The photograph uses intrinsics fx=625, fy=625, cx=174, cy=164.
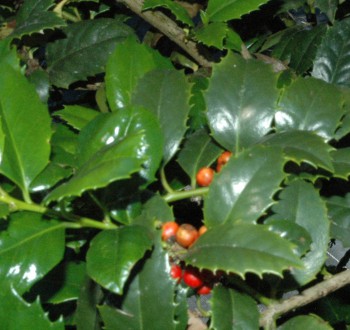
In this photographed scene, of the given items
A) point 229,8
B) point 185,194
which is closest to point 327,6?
point 229,8

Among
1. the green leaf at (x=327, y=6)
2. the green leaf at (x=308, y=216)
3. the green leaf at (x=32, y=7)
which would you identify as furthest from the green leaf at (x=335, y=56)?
the green leaf at (x=32, y=7)

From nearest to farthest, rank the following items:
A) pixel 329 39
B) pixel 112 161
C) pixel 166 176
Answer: pixel 112 161
pixel 166 176
pixel 329 39

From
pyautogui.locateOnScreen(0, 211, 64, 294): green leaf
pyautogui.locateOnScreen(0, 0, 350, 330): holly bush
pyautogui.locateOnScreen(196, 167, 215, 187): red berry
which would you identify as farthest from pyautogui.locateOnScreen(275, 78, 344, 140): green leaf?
pyautogui.locateOnScreen(0, 211, 64, 294): green leaf

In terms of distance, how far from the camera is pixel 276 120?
32.0 inches

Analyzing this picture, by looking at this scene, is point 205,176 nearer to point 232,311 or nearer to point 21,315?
point 232,311

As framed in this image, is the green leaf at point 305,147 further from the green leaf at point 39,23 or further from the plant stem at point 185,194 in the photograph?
the green leaf at point 39,23

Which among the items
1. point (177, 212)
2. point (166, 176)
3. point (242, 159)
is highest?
point (242, 159)

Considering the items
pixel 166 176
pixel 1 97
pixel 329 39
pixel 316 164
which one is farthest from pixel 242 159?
pixel 329 39

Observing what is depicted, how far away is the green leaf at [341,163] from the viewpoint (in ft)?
2.44

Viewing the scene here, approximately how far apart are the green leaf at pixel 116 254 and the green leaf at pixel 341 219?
309mm

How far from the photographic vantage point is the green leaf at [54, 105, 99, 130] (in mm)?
846

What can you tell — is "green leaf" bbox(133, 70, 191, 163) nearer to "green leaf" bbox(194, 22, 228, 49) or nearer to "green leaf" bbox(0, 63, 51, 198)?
"green leaf" bbox(0, 63, 51, 198)

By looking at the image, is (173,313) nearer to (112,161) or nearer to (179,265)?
(179,265)

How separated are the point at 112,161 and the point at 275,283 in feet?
0.92
